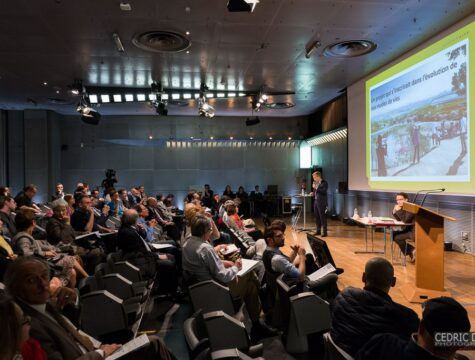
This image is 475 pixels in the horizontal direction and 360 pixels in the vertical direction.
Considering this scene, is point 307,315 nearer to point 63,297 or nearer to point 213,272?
point 213,272

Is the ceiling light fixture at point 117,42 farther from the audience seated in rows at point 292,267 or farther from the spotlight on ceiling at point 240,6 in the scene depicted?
the audience seated in rows at point 292,267

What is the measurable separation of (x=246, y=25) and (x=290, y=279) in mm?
4399

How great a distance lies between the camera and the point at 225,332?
2076 millimetres

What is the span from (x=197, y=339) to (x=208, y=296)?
99 centimetres

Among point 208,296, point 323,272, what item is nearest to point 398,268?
point 323,272

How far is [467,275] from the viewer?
475 cm

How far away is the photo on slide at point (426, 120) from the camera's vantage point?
561cm

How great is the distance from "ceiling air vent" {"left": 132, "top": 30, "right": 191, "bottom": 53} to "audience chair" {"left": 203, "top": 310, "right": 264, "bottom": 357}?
5235 mm

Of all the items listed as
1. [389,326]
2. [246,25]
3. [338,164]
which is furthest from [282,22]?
[338,164]

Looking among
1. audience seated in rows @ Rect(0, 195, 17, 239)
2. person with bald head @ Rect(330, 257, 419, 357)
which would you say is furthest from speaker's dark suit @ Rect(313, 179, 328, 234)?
person with bald head @ Rect(330, 257, 419, 357)

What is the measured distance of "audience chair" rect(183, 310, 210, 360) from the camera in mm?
1545

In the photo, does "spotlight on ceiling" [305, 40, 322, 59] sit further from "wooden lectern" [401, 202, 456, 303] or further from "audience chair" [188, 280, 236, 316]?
"audience chair" [188, 280, 236, 316]

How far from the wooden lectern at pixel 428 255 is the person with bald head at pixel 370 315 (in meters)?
2.44

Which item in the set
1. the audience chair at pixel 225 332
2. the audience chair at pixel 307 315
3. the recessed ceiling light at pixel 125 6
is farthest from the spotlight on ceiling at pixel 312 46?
the audience chair at pixel 225 332
